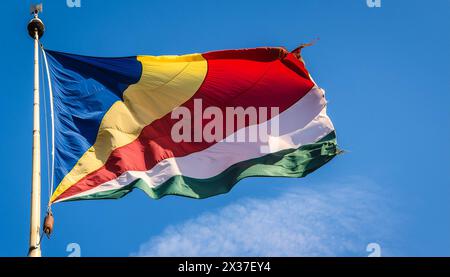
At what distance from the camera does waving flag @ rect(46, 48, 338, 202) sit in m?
22.1

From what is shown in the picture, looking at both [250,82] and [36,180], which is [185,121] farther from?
[36,180]

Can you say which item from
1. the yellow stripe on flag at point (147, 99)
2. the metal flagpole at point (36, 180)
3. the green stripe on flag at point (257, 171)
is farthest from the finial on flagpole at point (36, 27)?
the green stripe on flag at point (257, 171)

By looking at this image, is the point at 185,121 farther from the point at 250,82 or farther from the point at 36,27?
the point at 36,27

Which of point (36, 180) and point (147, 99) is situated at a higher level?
point (147, 99)

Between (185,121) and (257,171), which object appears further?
(185,121)

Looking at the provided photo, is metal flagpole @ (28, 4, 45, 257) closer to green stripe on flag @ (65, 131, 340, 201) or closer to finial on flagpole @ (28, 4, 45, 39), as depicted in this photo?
finial on flagpole @ (28, 4, 45, 39)

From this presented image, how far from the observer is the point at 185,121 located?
23.6 m

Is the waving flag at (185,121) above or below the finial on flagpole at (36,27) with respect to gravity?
below

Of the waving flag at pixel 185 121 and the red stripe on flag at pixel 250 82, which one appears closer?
the waving flag at pixel 185 121

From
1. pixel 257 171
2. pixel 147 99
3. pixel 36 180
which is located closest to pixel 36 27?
pixel 147 99

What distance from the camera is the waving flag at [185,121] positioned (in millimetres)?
22062

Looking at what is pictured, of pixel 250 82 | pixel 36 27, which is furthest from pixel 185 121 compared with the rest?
pixel 36 27

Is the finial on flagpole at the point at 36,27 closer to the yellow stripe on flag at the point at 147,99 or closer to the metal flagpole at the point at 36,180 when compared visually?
the metal flagpole at the point at 36,180
